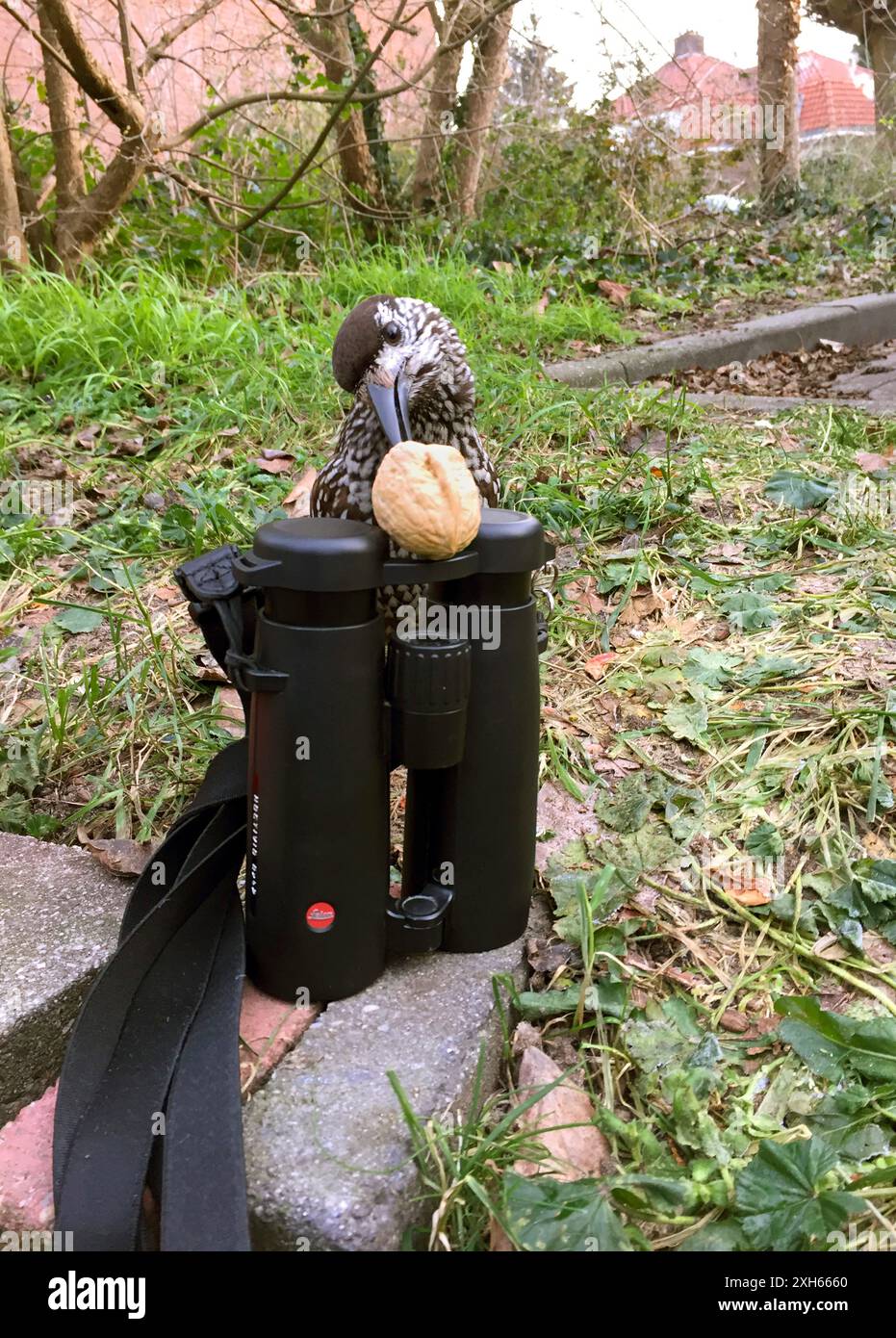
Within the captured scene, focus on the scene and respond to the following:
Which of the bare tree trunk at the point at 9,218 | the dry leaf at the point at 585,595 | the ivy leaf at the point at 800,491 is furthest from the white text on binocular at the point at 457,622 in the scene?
A: the bare tree trunk at the point at 9,218

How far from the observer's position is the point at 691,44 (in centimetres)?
626

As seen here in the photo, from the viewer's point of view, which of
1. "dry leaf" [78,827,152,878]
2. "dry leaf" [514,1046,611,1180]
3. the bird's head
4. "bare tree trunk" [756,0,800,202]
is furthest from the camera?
"bare tree trunk" [756,0,800,202]

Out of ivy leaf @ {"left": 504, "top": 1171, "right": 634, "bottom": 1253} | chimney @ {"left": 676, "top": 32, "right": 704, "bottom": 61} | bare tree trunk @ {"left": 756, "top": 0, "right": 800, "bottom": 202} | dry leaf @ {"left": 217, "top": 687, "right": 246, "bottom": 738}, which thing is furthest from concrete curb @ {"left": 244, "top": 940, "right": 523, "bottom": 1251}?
bare tree trunk @ {"left": 756, "top": 0, "right": 800, "bottom": 202}

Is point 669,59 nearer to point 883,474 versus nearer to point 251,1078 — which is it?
point 883,474

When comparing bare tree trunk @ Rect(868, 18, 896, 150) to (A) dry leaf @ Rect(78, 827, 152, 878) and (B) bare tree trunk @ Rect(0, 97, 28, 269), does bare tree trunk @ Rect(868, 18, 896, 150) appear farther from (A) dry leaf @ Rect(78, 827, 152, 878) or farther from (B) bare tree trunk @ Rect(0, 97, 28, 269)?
(A) dry leaf @ Rect(78, 827, 152, 878)

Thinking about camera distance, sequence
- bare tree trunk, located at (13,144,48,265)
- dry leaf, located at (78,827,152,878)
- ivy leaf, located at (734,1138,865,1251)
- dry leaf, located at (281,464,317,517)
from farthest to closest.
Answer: bare tree trunk, located at (13,144,48,265) < dry leaf, located at (281,464,317,517) < dry leaf, located at (78,827,152,878) < ivy leaf, located at (734,1138,865,1251)

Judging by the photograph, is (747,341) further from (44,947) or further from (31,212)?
(44,947)

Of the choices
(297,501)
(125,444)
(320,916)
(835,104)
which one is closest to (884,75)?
(835,104)

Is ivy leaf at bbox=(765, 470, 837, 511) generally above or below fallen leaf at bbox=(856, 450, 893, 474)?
below


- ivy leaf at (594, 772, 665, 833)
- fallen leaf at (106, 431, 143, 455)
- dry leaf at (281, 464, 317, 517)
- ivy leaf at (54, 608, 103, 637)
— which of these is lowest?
ivy leaf at (594, 772, 665, 833)

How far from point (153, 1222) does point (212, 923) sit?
1.25 feet

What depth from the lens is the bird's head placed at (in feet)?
6.64

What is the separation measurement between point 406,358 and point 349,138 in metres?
4.32

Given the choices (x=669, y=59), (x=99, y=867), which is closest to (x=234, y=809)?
(x=99, y=867)
